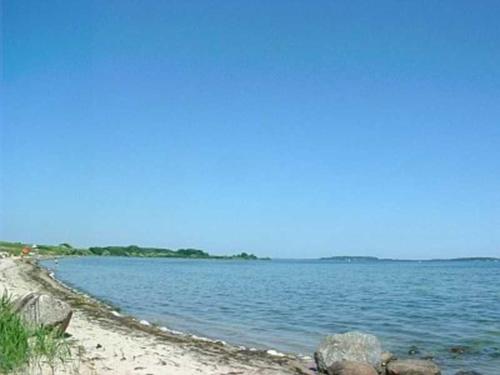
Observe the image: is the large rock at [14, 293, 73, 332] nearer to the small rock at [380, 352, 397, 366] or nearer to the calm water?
the calm water

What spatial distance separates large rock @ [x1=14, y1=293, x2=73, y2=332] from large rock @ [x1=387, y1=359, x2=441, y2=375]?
779 centimetres

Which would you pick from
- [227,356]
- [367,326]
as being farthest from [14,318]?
[367,326]

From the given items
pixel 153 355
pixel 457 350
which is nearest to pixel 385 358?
pixel 457 350

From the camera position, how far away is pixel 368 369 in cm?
1302

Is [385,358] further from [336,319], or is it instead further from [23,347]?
[336,319]

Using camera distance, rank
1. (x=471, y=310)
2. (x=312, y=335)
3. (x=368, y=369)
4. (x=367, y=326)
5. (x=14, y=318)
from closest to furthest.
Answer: (x=14, y=318) < (x=368, y=369) < (x=312, y=335) < (x=367, y=326) < (x=471, y=310)

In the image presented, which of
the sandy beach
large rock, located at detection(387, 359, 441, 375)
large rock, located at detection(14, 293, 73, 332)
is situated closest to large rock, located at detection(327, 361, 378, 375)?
large rock, located at detection(387, 359, 441, 375)

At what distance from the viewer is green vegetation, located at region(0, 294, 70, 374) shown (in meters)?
9.75

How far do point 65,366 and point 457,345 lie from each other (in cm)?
1380

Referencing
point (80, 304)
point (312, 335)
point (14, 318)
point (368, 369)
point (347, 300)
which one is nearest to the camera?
point (14, 318)

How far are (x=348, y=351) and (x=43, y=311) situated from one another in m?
7.28

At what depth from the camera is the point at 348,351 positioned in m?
13.9

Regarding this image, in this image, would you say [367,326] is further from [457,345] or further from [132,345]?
[132,345]

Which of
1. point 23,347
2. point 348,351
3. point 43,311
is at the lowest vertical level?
point 348,351
